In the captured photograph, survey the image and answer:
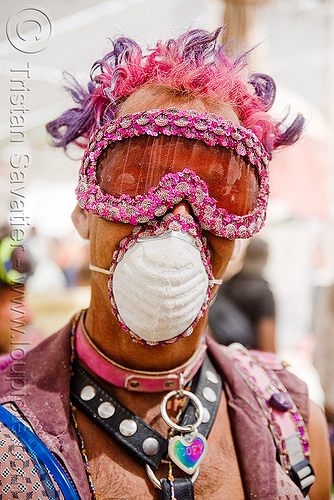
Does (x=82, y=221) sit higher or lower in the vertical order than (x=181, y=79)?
lower

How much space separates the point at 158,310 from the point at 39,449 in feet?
1.47

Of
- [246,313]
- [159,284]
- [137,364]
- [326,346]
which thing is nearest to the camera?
[159,284]

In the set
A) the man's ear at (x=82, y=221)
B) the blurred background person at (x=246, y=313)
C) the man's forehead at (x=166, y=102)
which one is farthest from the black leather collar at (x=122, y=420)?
the blurred background person at (x=246, y=313)

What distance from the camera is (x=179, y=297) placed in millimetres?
1220

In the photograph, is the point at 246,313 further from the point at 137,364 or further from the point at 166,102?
the point at 166,102

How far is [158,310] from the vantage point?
1212mm

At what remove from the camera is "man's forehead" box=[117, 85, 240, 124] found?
139cm

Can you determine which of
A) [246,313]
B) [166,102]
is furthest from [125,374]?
[246,313]

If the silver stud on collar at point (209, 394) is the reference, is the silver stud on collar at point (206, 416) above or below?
below

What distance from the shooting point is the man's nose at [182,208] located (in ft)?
4.27

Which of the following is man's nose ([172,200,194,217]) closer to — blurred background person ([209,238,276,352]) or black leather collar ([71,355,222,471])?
black leather collar ([71,355,222,471])

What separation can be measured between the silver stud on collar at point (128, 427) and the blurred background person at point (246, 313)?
2398 millimetres

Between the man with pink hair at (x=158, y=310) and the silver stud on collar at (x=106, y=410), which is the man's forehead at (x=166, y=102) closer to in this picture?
the man with pink hair at (x=158, y=310)

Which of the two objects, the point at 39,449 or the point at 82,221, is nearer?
the point at 39,449
